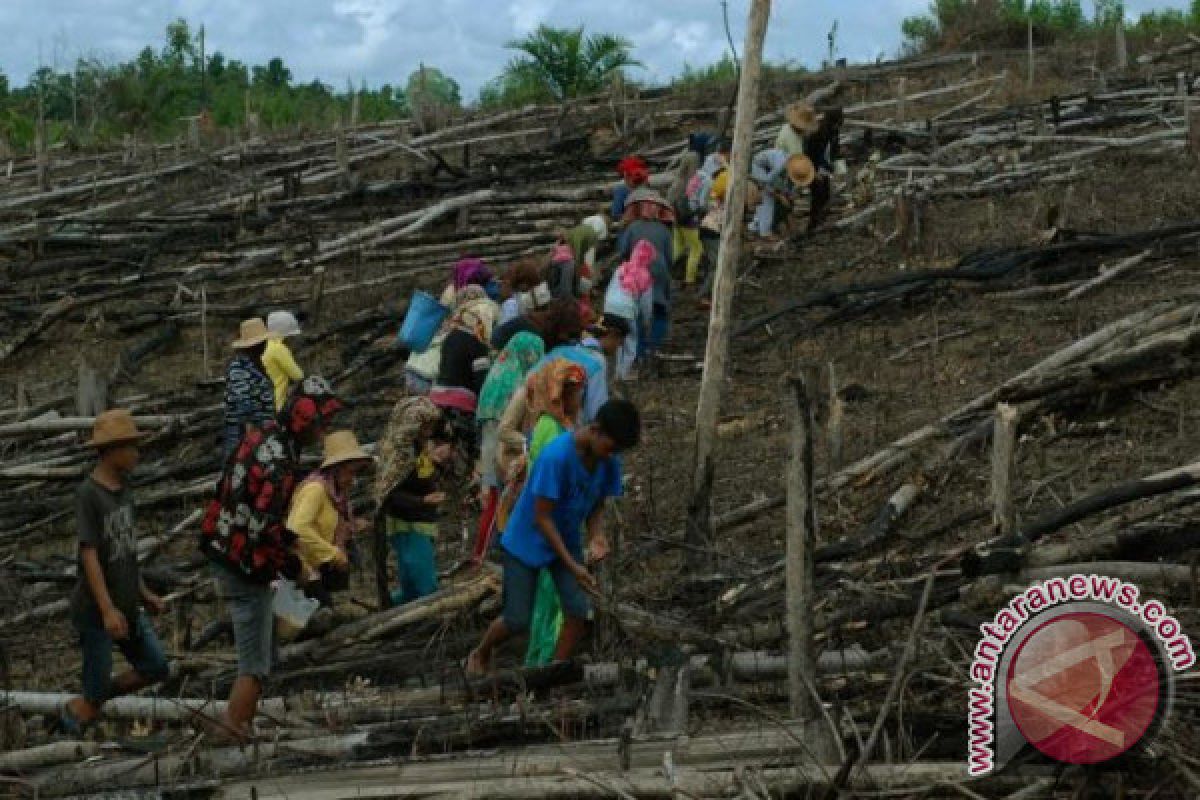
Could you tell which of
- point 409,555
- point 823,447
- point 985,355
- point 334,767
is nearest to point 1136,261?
point 985,355

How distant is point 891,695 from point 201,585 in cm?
641

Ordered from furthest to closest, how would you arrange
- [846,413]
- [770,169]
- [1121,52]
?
1. [1121,52]
2. [770,169]
3. [846,413]

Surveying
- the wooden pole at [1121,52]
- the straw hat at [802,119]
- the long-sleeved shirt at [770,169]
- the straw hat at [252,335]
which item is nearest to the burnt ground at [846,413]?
the long-sleeved shirt at [770,169]

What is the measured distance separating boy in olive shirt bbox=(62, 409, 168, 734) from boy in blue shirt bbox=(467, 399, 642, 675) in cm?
141

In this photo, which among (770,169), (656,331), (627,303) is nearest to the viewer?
(627,303)

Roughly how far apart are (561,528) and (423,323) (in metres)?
3.82

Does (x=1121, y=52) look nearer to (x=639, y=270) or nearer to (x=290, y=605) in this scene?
(x=639, y=270)

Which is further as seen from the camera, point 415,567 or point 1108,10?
point 1108,10

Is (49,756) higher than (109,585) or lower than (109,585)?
lower

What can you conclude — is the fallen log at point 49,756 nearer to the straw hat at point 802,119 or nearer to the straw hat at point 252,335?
the straw hat at point 252,335

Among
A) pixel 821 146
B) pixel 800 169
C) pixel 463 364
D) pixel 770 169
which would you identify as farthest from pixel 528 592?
pixel 821 146

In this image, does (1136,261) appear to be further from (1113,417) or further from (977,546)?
(977,546)

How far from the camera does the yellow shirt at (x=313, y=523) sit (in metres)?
8.67

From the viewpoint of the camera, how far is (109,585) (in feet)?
27.9
